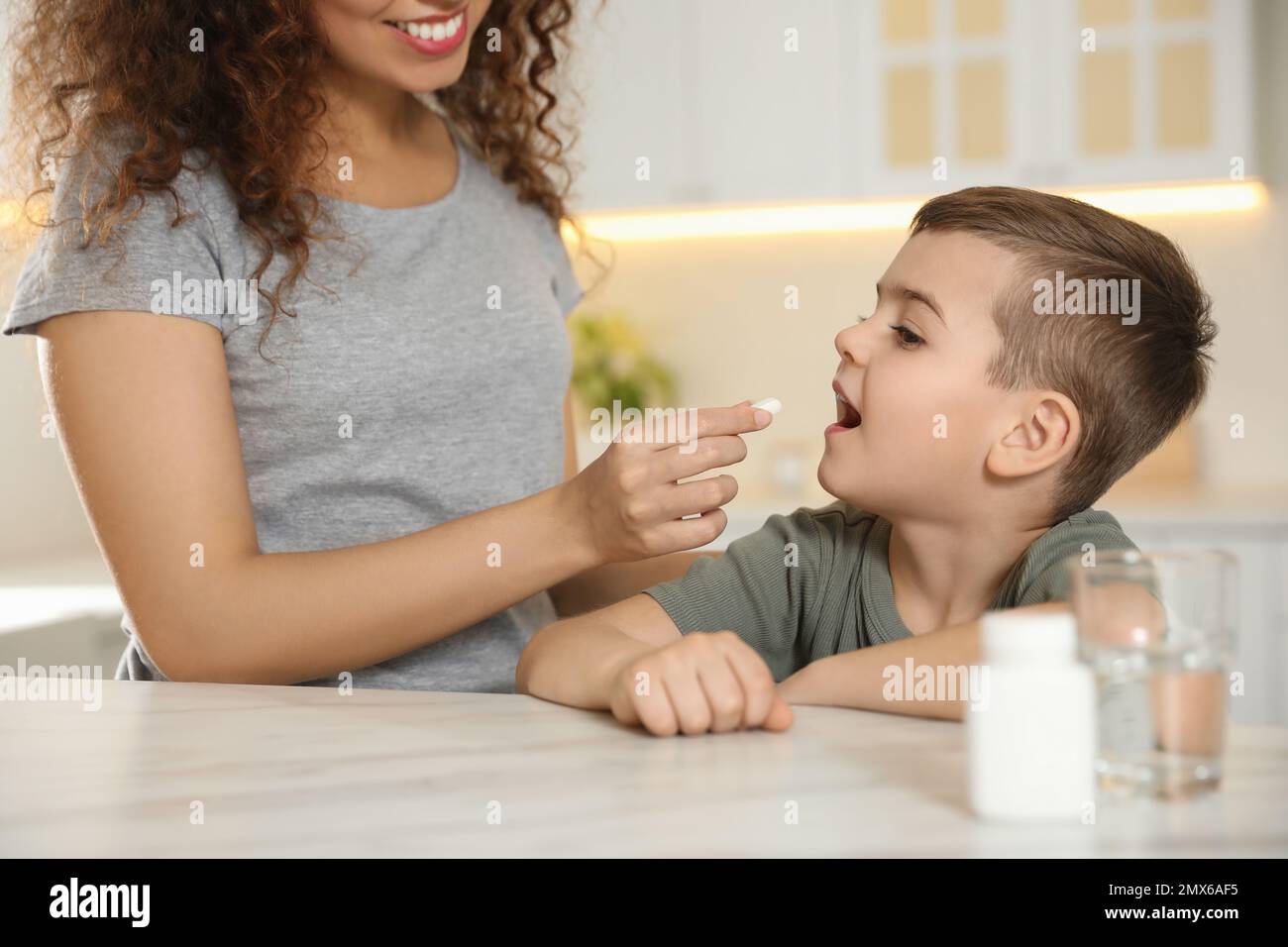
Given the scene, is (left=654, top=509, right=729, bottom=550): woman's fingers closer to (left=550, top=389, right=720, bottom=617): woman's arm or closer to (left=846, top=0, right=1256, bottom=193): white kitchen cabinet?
(left=550, top=389, right=720, bottom=617): woman's arm

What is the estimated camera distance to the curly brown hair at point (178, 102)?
45.2 inches

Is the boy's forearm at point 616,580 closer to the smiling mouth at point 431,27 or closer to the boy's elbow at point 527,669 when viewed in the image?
the boy's elbow at point 527,669

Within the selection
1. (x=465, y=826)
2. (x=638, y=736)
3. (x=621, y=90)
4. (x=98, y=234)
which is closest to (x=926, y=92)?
(x=621, y=90)

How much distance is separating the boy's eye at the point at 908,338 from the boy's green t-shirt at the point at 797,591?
195 millimetres

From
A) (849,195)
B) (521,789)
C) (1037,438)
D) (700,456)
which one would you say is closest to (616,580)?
(700,456)

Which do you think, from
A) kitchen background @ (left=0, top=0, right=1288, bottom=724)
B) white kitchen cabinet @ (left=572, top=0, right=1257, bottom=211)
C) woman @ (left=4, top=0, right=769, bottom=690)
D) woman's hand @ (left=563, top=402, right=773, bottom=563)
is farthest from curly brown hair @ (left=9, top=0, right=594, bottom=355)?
white kitchen cabinet @ (left=572, top=0, right=1257, bottom=211)

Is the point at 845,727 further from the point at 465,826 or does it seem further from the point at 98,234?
the point at 98,234

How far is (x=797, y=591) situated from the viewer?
1.17 meters

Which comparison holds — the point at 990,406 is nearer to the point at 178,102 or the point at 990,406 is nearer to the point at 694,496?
the point at 694,496

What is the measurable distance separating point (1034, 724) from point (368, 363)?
2.59 ft

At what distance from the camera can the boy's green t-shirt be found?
113 centimetres

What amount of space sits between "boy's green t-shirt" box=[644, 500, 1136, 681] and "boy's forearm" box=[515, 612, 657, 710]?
7.0 inches
